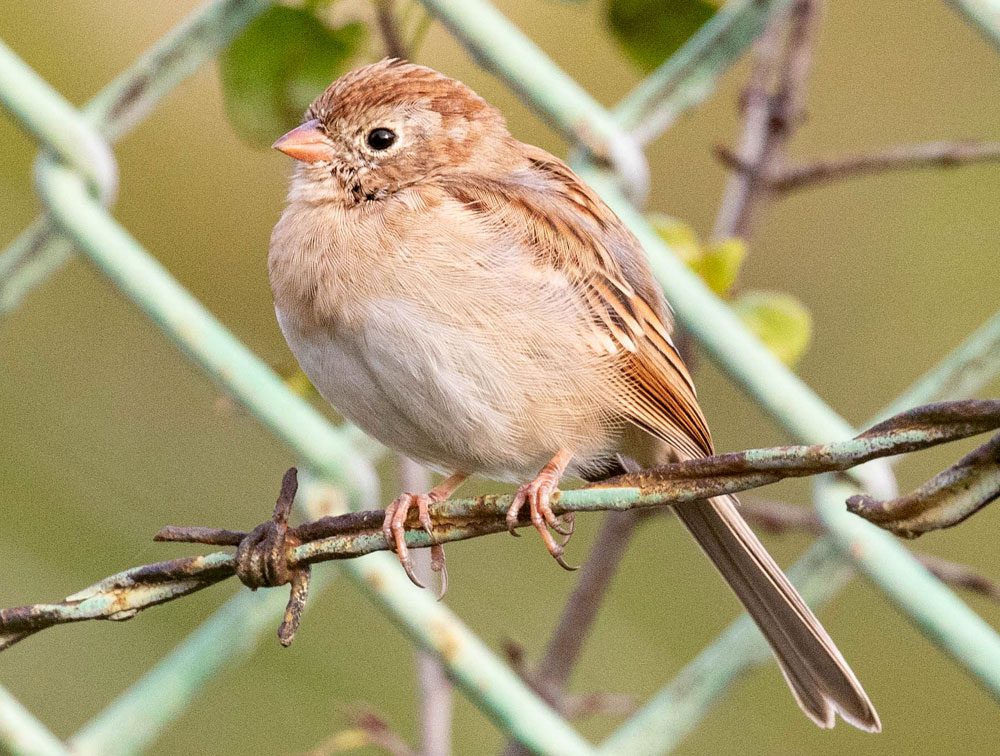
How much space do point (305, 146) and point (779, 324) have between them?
66 centimetres

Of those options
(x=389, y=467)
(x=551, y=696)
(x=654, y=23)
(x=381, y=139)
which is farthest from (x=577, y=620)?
(x=389, y=467)

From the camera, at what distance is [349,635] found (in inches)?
142

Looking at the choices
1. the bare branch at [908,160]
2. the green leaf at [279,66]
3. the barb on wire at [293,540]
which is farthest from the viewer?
the green leaf at [279,66]

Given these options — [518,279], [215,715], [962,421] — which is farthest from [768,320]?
[215,715]

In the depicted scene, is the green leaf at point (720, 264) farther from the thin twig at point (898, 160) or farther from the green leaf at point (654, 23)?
the green leaf at point (654, 23)

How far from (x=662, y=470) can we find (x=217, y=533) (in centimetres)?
41

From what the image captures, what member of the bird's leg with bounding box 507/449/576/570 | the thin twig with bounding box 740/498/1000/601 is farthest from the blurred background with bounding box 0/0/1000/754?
the bird's leg with bounding box 507/449/576/570

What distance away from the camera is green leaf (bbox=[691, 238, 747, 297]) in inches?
78.8

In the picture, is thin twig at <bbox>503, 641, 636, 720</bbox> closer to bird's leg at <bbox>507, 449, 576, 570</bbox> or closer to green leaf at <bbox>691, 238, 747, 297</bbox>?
bird's leg at <bbox>507, 449, 576, 570</bbox>

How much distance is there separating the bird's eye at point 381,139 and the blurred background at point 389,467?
1.14 m

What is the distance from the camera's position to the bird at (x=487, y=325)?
183 cm

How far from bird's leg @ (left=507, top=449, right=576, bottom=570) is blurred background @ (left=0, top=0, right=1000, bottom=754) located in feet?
4.70

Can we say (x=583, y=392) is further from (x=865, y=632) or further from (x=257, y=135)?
(x=865, y=632)

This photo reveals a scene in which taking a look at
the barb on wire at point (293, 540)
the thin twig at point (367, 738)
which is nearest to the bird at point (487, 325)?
the barb on wire at point (293, 540)
